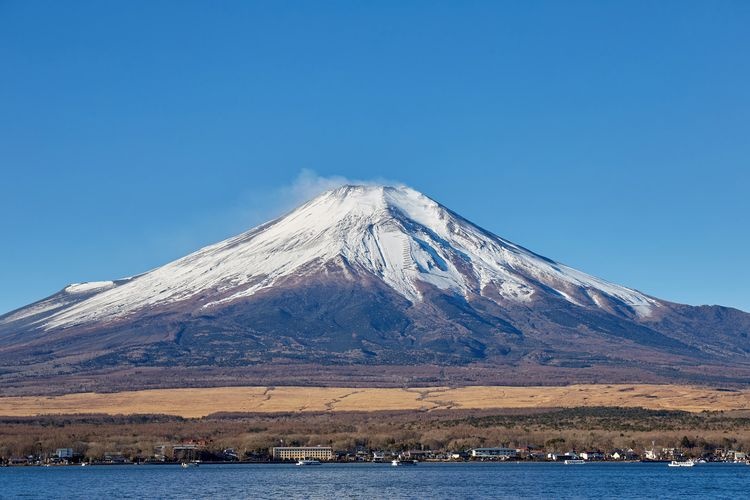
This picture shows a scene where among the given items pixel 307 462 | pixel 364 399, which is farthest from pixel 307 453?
pixel 364 399

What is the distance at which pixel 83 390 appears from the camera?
18512cm

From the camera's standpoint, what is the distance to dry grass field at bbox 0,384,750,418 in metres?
163

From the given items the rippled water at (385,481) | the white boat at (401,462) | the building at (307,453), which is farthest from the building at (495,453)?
the building at (307,453)

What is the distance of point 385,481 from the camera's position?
9500cm

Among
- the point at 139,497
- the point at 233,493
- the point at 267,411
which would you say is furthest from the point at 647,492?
the point at 267,411

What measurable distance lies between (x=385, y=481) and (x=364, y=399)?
76206 millimetres

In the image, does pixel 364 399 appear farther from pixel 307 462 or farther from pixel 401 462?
pixel 401 462

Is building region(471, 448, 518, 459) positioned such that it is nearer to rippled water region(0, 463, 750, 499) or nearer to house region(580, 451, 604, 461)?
rippled water region(0, 463, 750, 499)

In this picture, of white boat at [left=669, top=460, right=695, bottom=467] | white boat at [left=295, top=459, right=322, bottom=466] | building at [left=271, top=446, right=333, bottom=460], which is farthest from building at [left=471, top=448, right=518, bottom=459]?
white boat at [left=669, top=460, right=695, bottom=467]

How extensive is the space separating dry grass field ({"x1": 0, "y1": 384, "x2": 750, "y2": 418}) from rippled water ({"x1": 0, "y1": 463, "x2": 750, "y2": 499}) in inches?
1612

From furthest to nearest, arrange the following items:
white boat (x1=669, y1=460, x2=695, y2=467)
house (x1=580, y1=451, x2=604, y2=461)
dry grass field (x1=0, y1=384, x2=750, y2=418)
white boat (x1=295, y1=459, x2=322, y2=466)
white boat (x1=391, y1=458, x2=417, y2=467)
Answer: dry grass field (x1=0, y1=384, x2=750, y2=418)
white boat (x1=295, y1=459, x2=322, y2=466)
house (x1=580, y1=451, x2=604, y2=461)
white boat (x1=391, y1=458, x2=417, y2=467)
white boat (x1=669, y1=460, x2=695, y2=467)

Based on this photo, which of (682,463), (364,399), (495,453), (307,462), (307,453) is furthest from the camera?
(364,399)

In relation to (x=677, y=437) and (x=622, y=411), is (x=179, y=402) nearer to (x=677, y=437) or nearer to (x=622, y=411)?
(x=622, y=411)

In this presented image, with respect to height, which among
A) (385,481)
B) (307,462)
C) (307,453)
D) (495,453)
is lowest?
(385,481)
